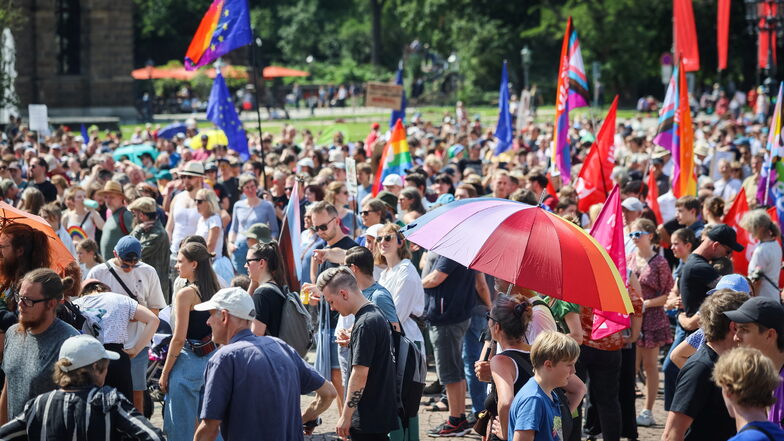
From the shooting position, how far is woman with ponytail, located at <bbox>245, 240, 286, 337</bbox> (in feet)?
22.9

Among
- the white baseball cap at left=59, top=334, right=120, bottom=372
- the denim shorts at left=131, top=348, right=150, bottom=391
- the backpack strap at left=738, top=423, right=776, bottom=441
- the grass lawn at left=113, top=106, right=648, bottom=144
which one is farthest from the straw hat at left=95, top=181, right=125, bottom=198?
the grass lawn at left=113, top=106, right=648, bottom=144

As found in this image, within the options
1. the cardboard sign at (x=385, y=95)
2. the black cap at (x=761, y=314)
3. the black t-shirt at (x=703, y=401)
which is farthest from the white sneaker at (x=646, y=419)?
the cardboard sign at (x=385, y=95)

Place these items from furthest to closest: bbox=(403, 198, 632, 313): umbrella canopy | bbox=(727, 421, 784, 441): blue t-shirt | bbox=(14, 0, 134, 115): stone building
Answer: bbox=(14, 0, 134, 115): stone building, bbox=(403, 198, 632, 313): umbrella canopy, bbox=(727, 421, 784, 441): blue t-shirt

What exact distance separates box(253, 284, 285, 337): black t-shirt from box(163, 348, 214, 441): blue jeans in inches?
18.7

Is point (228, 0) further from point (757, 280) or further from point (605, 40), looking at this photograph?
point (605, 40)

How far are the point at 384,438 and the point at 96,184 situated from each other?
7661mm

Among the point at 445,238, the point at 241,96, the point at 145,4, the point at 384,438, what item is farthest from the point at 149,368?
the point at 145,4

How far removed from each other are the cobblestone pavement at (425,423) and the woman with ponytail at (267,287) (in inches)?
59.0

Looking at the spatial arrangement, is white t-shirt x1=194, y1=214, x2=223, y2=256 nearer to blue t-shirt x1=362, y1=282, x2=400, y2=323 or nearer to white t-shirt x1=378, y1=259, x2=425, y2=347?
white t-shirt x1=378, y1=259, x2=425, y2=347

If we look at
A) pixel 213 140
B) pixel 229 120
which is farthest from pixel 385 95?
pixel 229 120

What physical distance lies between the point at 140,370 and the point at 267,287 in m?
1.21

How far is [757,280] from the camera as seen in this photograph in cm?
872

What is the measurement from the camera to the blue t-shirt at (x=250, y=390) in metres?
5.24

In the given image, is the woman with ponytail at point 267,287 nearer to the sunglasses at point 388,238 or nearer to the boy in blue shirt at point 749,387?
the sunglasses at point 388,238
